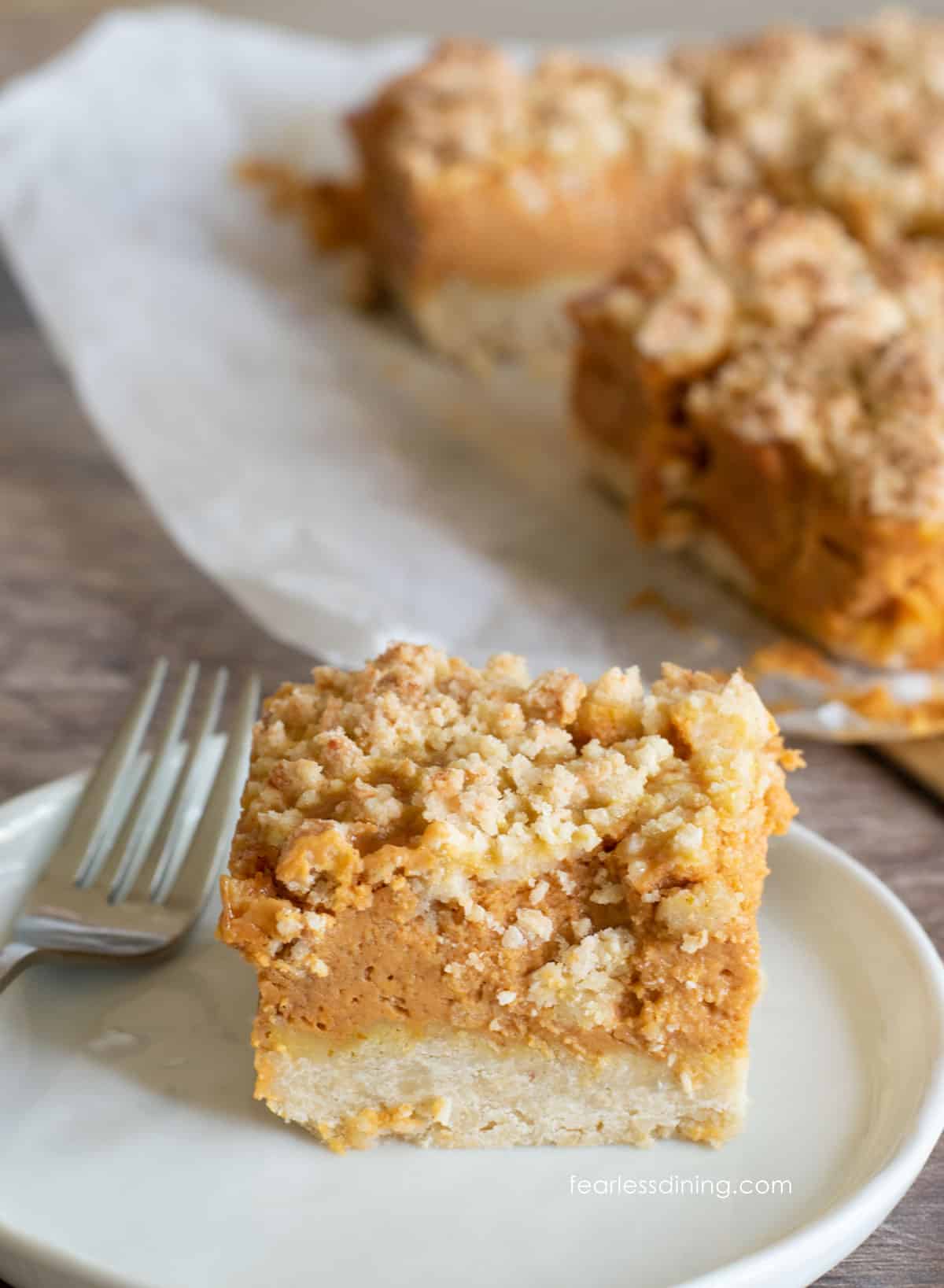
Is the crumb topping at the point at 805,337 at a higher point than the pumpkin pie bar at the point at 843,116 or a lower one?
lower

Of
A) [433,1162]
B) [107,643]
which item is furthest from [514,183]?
[433,1162]

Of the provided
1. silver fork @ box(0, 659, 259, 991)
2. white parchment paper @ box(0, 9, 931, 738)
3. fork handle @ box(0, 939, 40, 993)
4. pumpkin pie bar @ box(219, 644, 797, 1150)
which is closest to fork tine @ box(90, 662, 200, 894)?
silver fork @ box(0, 659, 259, 991)

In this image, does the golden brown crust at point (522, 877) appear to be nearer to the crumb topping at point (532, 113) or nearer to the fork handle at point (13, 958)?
the fork handle at point (13, 958)

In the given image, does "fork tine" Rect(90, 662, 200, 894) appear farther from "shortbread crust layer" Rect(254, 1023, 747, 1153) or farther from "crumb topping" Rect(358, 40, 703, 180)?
"crumb topping" Rect(358, 40, 703, 180)

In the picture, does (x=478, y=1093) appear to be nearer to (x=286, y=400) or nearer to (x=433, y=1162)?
(x=433, y=1162)

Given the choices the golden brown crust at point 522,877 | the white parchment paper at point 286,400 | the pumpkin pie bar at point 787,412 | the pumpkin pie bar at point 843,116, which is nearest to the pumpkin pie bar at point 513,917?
the golden brown crust at point 522,877

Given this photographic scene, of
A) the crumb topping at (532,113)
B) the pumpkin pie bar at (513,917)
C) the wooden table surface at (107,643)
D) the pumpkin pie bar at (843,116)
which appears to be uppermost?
the pumpkin pie bar at (843,116)

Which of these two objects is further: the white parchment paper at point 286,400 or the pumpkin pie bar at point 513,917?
the white parchment paper at point 286,400
